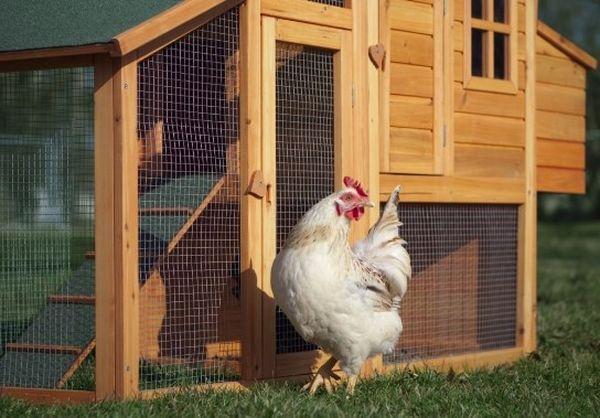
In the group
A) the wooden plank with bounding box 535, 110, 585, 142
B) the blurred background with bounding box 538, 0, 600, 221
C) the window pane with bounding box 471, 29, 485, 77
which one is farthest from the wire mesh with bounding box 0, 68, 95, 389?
the blurred background with bounding box 538, 0, 600, 221

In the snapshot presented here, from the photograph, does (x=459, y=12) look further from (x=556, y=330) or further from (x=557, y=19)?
(x=557, y=19)

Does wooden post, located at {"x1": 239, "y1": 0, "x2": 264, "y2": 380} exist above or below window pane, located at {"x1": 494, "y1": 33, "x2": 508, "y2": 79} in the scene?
below

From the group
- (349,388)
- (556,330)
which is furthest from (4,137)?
(556,330)

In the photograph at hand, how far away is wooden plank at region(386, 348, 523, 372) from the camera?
678 centimetres

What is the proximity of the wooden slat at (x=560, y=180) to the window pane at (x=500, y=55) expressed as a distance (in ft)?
2.85

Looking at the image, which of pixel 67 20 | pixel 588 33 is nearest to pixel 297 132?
pixel 67 20

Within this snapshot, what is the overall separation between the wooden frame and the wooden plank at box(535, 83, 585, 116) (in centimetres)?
44

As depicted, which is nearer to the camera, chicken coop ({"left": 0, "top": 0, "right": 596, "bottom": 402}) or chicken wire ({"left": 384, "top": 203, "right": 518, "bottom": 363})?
chicken coop ({"left": 0, "top": 0, "right": 596, "bottom": 402})

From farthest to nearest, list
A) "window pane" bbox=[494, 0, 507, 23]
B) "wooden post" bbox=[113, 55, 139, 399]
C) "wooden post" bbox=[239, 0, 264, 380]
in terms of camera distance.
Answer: "window pane" bbox=[494, 0, 507, 23]
"wooden post" bbox=[239, 0, 264, 380]
"wooden post" bbox=[113, 55, 139, 399]

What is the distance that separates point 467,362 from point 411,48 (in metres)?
2.17

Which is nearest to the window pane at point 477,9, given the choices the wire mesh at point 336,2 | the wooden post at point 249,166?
the wire mesh at point 336,2

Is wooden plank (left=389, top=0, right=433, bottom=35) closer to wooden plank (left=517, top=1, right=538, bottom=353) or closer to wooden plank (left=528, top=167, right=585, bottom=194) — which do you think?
wooden plank (left=517, top=1, right=538, bottom=353)

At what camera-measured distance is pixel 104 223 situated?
5.31 meters

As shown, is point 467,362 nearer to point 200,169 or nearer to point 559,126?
point 559,126
